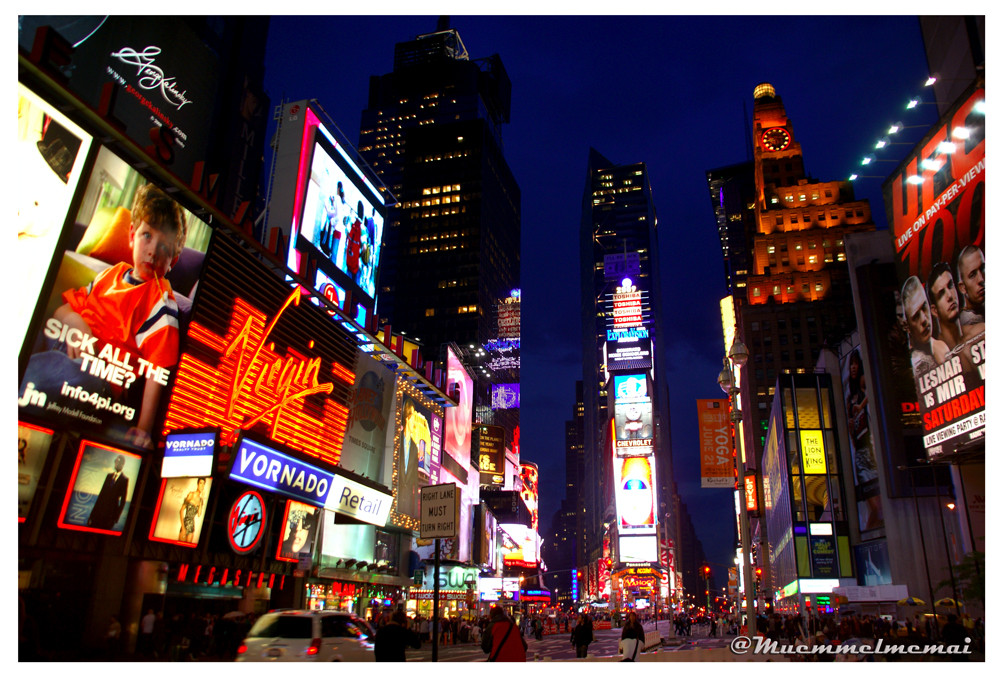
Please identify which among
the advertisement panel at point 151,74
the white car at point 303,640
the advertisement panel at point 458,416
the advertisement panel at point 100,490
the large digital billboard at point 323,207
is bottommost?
the white car at point 303,640

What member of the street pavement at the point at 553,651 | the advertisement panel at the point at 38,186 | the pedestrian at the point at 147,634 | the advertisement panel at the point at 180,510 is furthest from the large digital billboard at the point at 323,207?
the street pavement at the point at 553,651

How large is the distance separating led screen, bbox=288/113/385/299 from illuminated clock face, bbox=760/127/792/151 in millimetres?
107881

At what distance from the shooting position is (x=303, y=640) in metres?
13.1

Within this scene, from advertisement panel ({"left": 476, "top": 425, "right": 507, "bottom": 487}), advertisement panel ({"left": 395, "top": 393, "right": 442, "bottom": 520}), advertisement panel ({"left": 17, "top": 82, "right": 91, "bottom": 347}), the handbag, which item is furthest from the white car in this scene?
advertisement panel ({"left": 476, "top": 425, "right": 507, "bottom": 487})

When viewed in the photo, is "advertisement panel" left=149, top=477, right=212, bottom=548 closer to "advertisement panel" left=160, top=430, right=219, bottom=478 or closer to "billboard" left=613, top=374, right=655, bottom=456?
"advertisement panel" left=160, top=430, right=219, bottom=478

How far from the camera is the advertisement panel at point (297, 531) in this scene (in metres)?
30.0

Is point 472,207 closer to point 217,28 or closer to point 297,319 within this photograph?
point 217,28

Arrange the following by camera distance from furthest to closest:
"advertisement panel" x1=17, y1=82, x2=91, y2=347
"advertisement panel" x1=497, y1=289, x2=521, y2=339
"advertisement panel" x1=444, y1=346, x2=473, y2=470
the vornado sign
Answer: "advertisement panel" x1=497, y1=289, x2=521, y2=339
"advertisement panel" x1=444, y1=346, x2=473, y2=470
the vornado sign
"advertisement panel" x1=17, y1=82, x2=91, y2=347

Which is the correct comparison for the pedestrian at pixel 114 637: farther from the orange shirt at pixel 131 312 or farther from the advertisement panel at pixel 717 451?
the advertisement panel at pixel 717 451

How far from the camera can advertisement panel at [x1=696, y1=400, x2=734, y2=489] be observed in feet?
132

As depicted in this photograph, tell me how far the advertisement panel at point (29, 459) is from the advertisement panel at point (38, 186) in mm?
3113

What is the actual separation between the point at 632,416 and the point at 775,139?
66.3 metres

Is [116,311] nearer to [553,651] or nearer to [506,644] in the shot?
[506,644]

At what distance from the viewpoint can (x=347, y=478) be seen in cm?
3041
